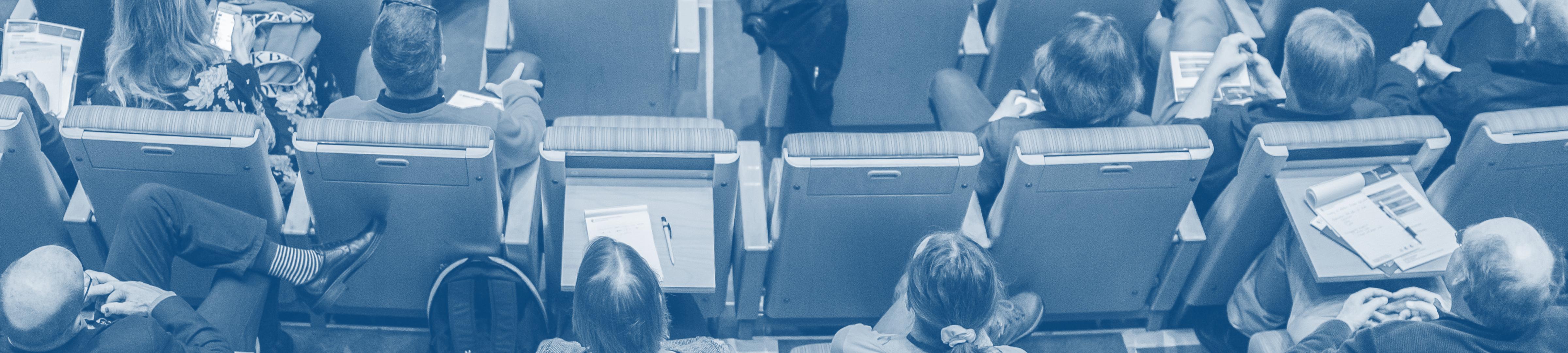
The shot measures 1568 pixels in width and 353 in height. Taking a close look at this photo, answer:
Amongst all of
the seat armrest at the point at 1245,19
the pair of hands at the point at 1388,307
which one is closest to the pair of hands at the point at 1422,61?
the seat armrest at the point at 1245,19

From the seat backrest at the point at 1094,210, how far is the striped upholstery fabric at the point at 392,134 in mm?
1037

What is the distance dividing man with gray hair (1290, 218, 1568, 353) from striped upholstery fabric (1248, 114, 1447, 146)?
0.31 m

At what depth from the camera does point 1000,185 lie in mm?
2443

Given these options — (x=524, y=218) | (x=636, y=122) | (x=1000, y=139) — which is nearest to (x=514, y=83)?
(x=636, y=122)

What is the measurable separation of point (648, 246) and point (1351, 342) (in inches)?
50.2

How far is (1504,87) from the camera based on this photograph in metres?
2.47

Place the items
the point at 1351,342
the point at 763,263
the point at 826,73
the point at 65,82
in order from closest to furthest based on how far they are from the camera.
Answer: the point at 1351,342
the point at 763,263
the point at 65,82
the point at 826,73

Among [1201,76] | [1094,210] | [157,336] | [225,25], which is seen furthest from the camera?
[225,25]

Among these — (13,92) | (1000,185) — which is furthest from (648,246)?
(13,92)

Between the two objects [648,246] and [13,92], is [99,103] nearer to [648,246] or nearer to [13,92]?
[13,92]

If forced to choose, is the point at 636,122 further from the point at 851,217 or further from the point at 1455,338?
the point at 1455,338

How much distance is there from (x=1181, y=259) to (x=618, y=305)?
55.8 inches

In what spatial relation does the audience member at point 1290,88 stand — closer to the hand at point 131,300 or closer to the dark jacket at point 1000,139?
the dark jacket at point 1000,139

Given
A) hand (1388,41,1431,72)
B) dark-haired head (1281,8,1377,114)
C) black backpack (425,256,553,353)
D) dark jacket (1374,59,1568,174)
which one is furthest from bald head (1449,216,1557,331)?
black backpack (425,256,553,353)
